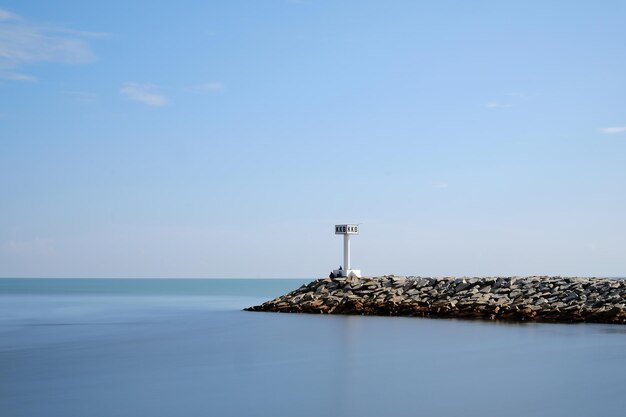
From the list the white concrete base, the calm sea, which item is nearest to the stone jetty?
the white concrete base

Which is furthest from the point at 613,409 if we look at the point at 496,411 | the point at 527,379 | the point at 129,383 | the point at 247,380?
the point at 129,383

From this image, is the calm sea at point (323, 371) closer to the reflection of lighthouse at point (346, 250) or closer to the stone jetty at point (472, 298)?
the stone jetty at point (472, 298)

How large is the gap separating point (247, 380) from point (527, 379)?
5870mm

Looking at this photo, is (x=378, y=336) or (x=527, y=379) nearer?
(x=527, y=379)

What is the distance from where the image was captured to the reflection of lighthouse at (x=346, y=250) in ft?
133

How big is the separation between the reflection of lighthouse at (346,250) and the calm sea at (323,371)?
938 cm

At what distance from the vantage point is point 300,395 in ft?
51.0

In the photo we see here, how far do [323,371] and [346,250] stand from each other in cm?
2237

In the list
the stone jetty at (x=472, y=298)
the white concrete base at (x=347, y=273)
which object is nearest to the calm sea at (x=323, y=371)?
the stone jetty at (x=472, y=298)

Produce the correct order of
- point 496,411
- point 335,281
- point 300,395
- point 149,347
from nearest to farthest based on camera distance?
1. point 496,411
2. point 300,395
3. point 149,347
4. point 335,281

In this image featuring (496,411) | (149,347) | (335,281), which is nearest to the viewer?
(496,411)

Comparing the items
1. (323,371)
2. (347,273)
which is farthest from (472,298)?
(323,371)

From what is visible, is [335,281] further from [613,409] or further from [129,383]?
[613,409]

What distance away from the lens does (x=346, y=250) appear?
41.1 metres
